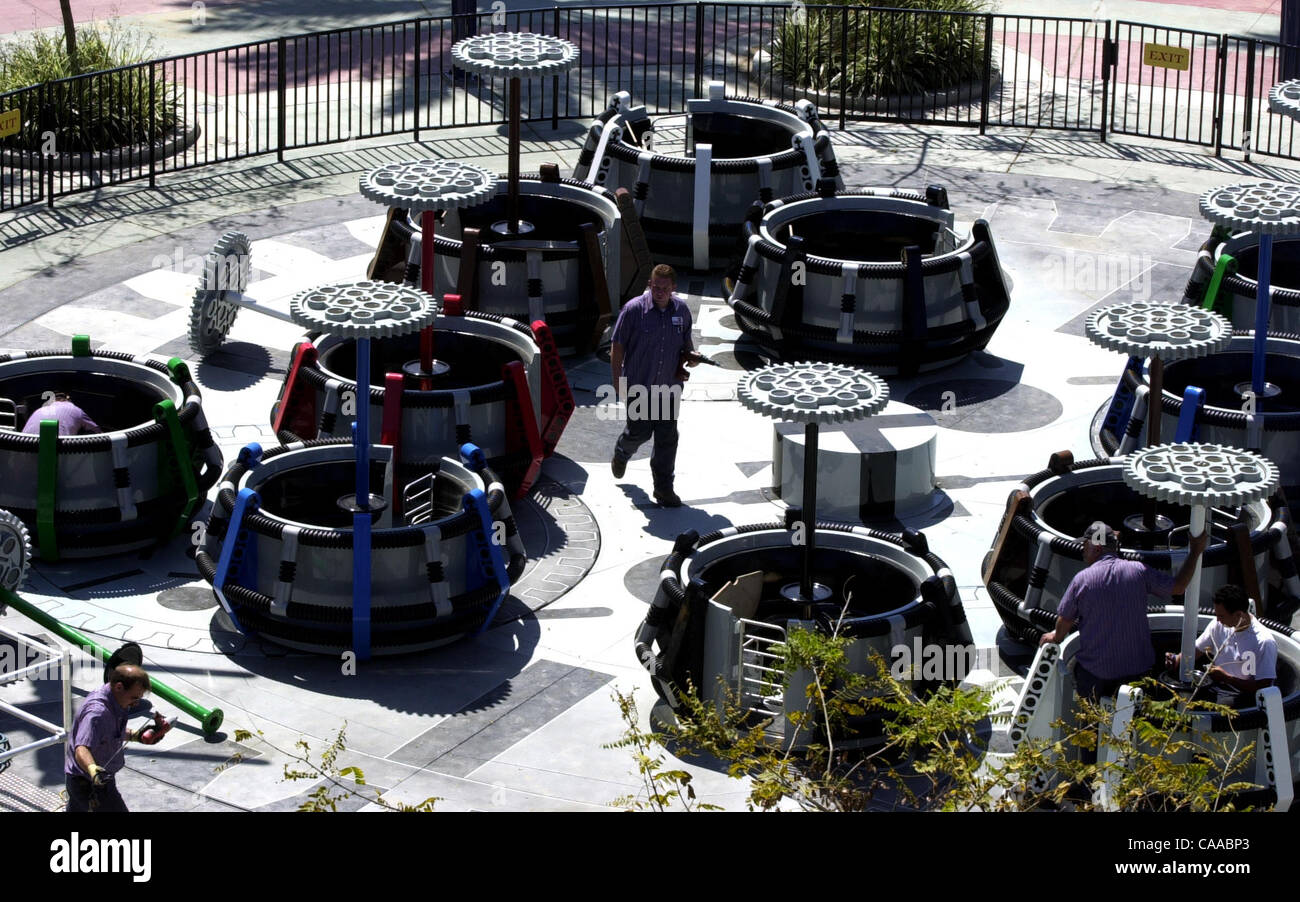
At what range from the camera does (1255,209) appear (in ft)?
51.3

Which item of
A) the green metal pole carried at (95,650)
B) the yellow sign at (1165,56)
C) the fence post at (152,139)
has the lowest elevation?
the green metal pole carried at (95,650)

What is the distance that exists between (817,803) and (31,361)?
8.70 metres

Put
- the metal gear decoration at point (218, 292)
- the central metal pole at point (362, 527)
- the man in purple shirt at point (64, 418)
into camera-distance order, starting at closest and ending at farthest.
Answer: the central metal pole at point (362, 527) < the man in purple shirt at point (64, 418) < the metal gear decoration at point (218, 292)

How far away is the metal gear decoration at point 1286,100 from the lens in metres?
18.2

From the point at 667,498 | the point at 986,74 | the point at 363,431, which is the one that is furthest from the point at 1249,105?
the point at 363,431

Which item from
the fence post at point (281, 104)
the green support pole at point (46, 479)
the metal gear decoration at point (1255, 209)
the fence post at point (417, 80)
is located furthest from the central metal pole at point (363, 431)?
the fence post at point (417, 80)

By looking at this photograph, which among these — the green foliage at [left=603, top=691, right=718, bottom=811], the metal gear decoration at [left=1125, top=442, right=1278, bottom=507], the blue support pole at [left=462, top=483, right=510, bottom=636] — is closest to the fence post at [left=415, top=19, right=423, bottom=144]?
the blue support pole at [left=462, top=483, right=510, bottom=636]

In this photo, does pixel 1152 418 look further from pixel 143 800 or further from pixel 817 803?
pixel 143 800

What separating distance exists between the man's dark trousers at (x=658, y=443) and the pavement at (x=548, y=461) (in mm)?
274

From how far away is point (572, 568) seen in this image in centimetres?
1548

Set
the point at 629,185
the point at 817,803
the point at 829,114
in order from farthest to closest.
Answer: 1. the point at 829,114
2. the point at 629,185
3. the point at 817,803

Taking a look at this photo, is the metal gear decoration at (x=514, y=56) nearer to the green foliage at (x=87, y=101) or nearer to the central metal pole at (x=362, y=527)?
the central metal pole at (x=362, y=527)
